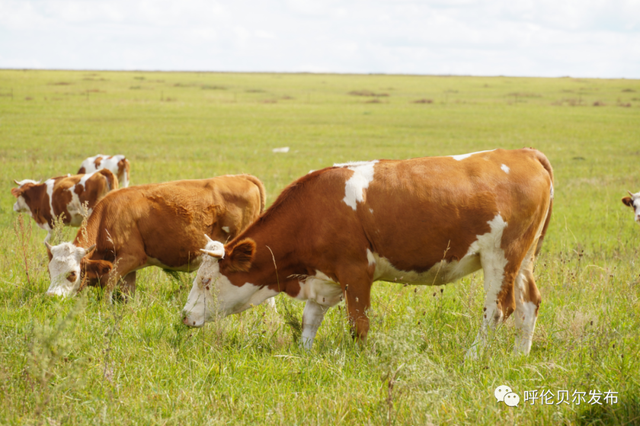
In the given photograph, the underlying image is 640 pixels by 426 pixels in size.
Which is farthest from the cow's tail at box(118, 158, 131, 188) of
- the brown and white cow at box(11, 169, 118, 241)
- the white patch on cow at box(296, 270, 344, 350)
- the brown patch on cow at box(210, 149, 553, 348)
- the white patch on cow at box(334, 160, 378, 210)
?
the white patch on cow at box(334, 160, 378, 210)

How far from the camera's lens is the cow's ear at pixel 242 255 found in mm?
5082

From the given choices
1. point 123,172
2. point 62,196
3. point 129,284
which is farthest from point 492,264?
point 123,172

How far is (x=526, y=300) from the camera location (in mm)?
5352

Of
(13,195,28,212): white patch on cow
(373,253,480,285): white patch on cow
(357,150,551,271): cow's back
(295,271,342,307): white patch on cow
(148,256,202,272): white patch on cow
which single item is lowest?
(13,195,28,212): white patch on cow

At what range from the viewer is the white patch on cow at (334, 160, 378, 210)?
4.98 m

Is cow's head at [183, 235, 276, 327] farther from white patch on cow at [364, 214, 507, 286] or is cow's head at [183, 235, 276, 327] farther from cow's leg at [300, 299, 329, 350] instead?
white patch on cow at [364, 214, 507, 286]

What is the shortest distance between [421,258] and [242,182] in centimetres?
359

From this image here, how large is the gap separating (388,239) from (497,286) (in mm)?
1140

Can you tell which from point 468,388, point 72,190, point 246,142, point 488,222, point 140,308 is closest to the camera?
point 468,388

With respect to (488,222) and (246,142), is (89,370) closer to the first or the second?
(488,222)

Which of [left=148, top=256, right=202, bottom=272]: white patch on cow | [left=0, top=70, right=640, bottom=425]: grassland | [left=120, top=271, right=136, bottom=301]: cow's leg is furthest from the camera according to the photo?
[left=148, top=256, right=202, bottom=272]: white patch on cow

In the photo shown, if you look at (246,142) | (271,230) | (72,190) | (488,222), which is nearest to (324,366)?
(271,230)

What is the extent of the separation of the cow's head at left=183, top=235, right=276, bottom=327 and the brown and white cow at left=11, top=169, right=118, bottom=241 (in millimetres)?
7084

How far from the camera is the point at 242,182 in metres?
7.81
